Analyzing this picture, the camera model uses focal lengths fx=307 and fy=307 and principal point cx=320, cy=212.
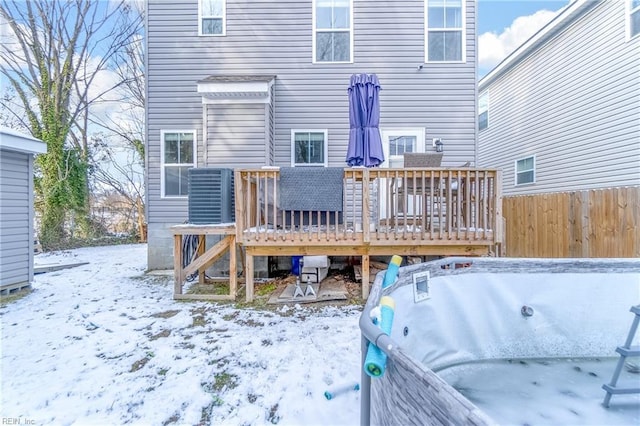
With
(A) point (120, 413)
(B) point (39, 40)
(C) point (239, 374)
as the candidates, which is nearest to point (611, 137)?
(C) point (239, 374)

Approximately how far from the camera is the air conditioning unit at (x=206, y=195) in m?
4.71

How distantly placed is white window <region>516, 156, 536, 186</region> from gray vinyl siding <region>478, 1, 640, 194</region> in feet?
0.55

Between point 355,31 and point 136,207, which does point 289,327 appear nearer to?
point 355,31

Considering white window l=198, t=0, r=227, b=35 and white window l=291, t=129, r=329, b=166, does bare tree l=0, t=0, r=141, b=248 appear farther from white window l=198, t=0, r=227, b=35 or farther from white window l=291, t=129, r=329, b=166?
white window l=291, t=129, r=329, b=166

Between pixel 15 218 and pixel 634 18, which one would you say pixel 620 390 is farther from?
pixel 634 18

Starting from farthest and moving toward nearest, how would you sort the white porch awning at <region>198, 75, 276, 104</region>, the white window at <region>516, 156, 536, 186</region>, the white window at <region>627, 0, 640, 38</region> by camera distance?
the white window at <region>516, 156, 536, 186</region>
the white window at <region>627, 0, 640, 38</region>
the white porch awning at <region>198, 75, 276, 104</region>

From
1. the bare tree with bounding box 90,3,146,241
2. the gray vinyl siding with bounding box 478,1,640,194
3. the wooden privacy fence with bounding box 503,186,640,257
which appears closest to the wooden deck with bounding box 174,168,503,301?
the wooden privacy fence with bounding box 503,186,640,257

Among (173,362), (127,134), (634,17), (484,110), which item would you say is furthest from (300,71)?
(127,134)

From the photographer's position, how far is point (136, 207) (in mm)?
12008

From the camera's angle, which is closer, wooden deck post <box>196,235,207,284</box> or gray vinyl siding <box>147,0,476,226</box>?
wooden deck post <box>196,235,207,284</box>

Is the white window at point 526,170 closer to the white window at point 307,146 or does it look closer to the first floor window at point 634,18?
the first floor window at point 634,18

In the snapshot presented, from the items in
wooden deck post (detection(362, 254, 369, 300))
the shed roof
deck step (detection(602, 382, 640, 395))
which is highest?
the shed roof

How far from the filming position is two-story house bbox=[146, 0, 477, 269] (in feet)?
21.1

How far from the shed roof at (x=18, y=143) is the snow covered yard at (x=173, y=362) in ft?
7.65
